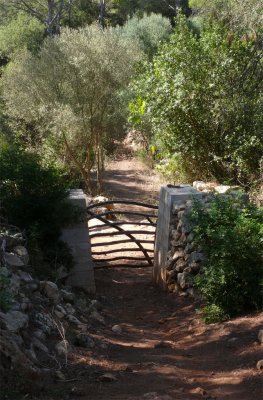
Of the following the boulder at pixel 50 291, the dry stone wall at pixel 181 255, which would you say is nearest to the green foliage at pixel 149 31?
the dry stone wall at pixel 181 255

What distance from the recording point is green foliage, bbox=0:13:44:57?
35.6m

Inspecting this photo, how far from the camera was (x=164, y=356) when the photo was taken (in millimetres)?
7539

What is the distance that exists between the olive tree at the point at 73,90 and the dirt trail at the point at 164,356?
10.7 meters

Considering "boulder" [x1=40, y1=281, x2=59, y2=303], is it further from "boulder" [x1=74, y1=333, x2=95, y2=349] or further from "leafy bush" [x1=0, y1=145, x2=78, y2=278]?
"leafy bush" [x1=0, y1=145, x2=78, y2=278]

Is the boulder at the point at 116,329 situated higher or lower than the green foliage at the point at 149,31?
lower

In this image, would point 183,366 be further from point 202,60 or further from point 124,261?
point 202,60

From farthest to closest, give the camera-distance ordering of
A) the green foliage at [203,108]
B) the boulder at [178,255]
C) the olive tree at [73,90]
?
the olive tree at [73,90] → the green foliage at [203,108] → the boulder at [178,255]

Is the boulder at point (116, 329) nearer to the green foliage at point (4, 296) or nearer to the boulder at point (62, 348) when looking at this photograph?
the boulder at point (62, 348)

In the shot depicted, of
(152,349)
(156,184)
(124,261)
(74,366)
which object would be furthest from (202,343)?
(156,184)

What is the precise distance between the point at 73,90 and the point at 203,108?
570cm

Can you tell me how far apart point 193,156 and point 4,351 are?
12865 mm

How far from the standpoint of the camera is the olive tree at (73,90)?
69.2 feet

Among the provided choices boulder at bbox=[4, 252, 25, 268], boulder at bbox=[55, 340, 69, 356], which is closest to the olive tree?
boulder at bbox=[4, 252, 25, 268]

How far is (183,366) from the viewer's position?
7.09 metres
